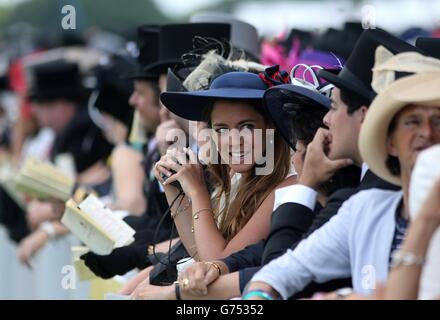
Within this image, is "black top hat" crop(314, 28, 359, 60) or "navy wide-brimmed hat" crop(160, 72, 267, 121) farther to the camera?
"black top hat" crop(314, 28, 359, 60)

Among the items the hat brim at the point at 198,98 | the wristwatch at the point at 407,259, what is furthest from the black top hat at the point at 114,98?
the wristwatch at the point at 407,259

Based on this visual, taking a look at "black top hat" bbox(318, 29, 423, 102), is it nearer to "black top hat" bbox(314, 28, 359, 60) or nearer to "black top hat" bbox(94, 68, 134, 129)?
"black top hat" bbox(314, 28, 359, 60)

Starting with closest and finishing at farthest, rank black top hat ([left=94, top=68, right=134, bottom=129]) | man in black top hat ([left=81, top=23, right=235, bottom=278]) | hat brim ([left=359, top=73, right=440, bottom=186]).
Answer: hat brim ([left=359, top=73, right=440, bottom=186]) < man in black top hat ([left=81, top=23, right=235, bottom=278]) < black top hat ([left=94, top=68, right=134, bottom=129])

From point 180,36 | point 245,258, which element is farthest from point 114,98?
point 245,258

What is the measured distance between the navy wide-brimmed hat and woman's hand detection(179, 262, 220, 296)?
0.94m

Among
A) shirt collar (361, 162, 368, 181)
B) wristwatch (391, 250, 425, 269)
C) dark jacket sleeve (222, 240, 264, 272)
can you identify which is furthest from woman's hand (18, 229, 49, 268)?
wristwatch (391, 250, 425, 269)

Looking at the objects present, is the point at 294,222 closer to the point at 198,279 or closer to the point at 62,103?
the point at 198,279

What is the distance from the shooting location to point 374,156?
15.5ft

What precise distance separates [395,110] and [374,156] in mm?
206

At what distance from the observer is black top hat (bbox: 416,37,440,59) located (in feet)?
20.3

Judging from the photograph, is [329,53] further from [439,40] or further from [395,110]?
[395,110]
